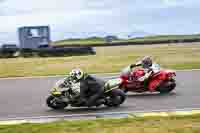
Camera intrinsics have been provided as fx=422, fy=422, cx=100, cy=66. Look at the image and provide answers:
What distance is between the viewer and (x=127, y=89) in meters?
13.7

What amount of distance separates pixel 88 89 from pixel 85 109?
24.1 inches

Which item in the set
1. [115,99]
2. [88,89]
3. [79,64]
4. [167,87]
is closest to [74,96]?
[88,89]

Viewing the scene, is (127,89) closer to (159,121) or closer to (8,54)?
(159,121)

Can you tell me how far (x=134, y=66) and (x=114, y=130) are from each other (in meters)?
6.07

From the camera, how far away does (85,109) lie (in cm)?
1145

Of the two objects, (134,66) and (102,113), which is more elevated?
(134,66)

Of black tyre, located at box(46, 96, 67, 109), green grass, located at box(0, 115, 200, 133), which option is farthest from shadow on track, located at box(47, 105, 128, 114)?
green grass, located at box(0, 115, 200, 133)

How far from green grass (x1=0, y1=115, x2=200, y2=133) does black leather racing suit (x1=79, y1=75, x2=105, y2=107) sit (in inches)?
82.6

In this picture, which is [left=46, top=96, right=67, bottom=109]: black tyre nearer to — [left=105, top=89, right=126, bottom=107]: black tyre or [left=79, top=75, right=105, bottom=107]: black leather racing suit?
[left=79, top=75, right=105, bottom=107]: black leather racing suit

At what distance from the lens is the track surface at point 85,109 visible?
1102cm

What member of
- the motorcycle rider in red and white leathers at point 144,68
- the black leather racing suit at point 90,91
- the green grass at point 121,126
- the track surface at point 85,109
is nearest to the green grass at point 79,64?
the track surface at point 85,109

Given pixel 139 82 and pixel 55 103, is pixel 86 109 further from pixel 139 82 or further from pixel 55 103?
pixel 139 82

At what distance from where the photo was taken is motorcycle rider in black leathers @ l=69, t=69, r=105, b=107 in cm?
1115

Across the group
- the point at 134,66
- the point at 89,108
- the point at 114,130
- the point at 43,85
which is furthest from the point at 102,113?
the point at 43,85
